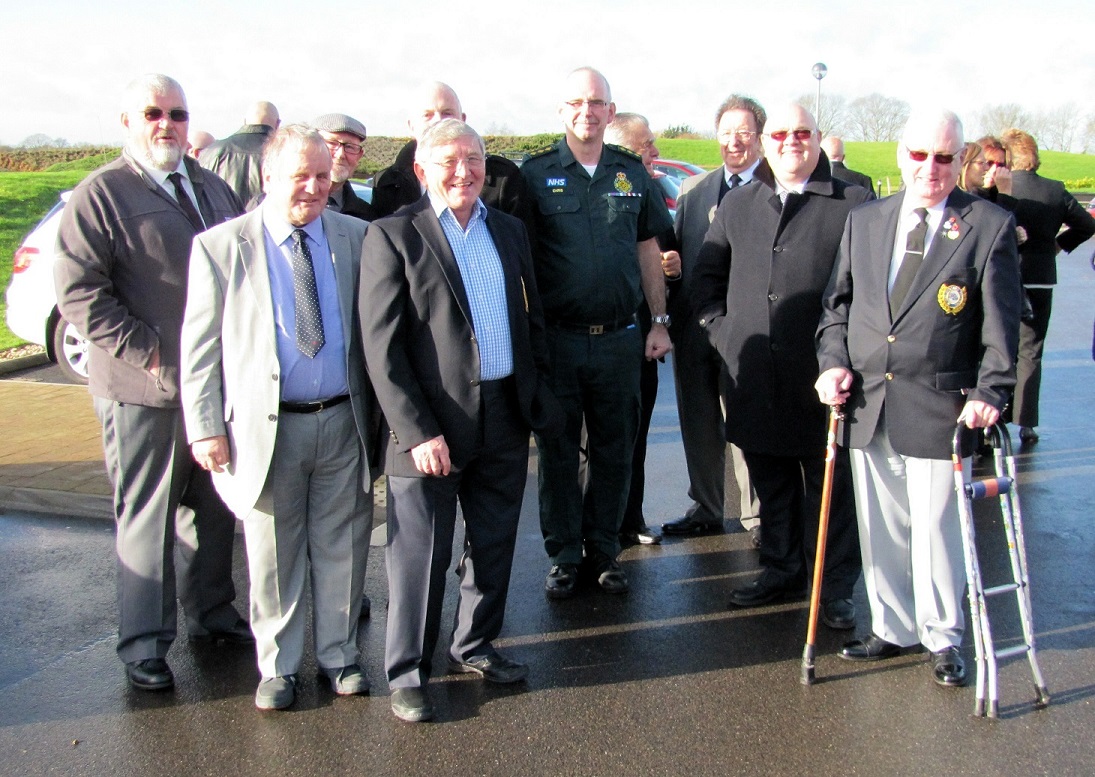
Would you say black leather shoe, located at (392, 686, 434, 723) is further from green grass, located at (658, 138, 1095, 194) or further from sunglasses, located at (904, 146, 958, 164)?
green grass, located at (658, 138, 1095, 194)

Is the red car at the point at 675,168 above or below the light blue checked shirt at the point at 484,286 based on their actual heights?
above

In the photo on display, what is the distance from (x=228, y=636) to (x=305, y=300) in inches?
63.3

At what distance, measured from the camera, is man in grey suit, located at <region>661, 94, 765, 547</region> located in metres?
5.63

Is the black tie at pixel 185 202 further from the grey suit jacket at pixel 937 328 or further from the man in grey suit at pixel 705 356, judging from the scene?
the grey suit jacket at pixel 937 328

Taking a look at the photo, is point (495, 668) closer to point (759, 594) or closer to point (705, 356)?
point (759, 594)

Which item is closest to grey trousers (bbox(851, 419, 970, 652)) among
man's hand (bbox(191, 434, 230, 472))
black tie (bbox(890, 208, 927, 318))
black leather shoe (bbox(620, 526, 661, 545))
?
black tie (bbox(890, 208, 927, 318))

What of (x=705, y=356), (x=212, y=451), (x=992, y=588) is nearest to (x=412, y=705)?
(x=212, y=451)

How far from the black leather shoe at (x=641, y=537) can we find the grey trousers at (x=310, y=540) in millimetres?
1951

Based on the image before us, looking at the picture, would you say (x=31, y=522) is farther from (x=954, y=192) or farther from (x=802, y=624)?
(x=954, y=192)

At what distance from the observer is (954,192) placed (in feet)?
13.2

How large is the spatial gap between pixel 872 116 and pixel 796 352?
6577 cm

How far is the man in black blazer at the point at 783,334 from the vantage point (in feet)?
Result: 14.8

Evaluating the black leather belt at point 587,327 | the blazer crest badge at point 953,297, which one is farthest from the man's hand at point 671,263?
the blazer crest badge at point 953,297

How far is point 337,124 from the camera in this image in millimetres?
5070
